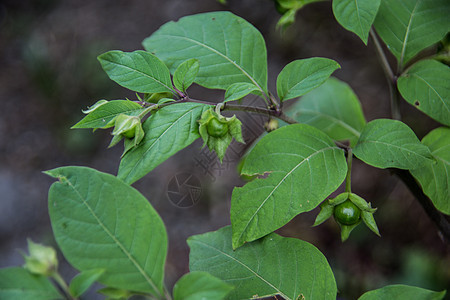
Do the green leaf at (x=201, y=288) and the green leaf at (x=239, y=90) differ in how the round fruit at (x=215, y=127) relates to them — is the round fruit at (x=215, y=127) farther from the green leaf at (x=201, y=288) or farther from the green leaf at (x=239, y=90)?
the green leaf at (x=201, y=288)

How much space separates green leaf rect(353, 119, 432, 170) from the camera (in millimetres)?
860

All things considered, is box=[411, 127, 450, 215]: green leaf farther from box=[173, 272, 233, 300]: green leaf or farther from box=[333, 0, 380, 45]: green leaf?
box=[173, 272, 233, 300]: green leaf

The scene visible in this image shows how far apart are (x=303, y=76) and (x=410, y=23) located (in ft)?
1.21

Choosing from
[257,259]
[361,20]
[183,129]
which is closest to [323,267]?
[257,259]

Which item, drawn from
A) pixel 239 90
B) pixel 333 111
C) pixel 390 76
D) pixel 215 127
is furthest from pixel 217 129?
pixel 333 111

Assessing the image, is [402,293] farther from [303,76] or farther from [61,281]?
[61,281]

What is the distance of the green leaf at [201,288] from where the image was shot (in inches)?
26.5

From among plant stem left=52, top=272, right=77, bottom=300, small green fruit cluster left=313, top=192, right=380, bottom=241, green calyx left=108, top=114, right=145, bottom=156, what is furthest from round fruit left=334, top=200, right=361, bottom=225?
Result: plant stem left=52, top=272, right=77, bottom=300

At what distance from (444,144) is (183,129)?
0.70 m

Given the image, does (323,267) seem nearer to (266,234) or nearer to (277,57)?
(266,234)

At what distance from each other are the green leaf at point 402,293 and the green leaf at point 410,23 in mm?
602

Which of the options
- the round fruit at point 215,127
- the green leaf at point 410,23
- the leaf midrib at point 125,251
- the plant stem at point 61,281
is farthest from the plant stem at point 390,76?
the plant stem at point 61,281

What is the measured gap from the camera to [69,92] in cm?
361

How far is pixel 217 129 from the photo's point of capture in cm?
83
